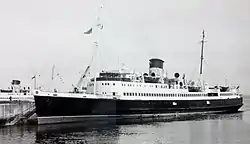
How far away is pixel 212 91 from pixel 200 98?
19.1 feet

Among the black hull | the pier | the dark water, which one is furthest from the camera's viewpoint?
the black hull

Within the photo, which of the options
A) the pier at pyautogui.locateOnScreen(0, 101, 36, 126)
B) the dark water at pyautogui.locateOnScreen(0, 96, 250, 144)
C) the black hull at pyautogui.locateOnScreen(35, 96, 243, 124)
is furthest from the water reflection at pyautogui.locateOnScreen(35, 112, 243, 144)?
the pier at pyautogui.locateOnScreen(0, 101, 36, 126)

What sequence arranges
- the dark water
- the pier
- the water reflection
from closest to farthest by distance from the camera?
1. the dark water
2. the water reflection
3. the pier

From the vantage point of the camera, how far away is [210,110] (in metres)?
62.0

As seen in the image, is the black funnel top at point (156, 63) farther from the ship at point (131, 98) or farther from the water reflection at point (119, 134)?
the water reflection at point (119, 134)

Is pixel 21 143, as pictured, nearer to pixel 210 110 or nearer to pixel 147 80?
pixel 147 80

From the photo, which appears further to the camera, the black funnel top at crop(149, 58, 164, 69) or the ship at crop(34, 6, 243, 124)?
the black funnel top at crop(149, 58, 164, 69)

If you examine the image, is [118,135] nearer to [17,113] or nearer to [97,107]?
[97,107]

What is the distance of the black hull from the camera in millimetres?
41188

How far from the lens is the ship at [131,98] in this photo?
4194cm

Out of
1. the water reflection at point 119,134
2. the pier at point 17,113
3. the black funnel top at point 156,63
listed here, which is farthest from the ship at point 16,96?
the black funnel top at point 156,63

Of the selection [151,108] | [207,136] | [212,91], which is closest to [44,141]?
[207,136]

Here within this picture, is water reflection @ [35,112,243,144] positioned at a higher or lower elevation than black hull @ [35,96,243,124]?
lower

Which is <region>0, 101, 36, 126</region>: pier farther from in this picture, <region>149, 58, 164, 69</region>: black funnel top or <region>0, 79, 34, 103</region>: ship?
<region>149, 58, 164, 69</region>: black funnel top
